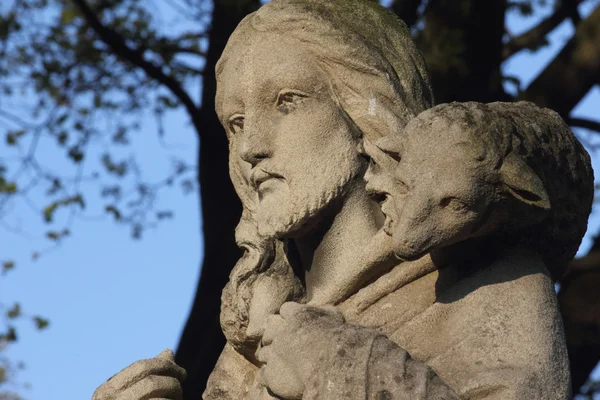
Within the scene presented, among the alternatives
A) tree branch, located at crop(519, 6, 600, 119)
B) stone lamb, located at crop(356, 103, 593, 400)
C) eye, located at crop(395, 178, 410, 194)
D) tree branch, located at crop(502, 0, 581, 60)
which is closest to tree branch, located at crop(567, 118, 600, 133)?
tree branch, located at crop(519, 6, 600, 119)

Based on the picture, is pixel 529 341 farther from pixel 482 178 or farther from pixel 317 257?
pixel 317 257

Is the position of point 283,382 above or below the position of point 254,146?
below

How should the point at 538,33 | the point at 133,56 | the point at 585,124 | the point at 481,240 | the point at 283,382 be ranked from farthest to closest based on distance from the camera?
the point at 538,33, the point at 585,124, the point at 133,56, the point at 481,240, the point at 283,382

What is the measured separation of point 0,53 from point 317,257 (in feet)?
23.0

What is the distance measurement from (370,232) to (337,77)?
50cm

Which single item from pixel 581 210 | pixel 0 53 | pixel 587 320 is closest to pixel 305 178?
pixel 581 210

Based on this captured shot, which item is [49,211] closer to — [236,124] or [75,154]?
[75,154]

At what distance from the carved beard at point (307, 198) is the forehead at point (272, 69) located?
0.93 ft

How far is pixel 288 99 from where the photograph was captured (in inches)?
191

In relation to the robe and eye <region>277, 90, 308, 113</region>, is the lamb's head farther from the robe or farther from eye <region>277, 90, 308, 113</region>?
eye <region>277, 90, 308, 113</region>

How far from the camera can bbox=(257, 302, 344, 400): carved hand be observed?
4211 millimetres

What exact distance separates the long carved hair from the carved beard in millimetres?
146

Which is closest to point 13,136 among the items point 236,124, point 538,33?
point 538,33

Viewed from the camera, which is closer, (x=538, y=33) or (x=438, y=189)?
(x=438, y=189)
